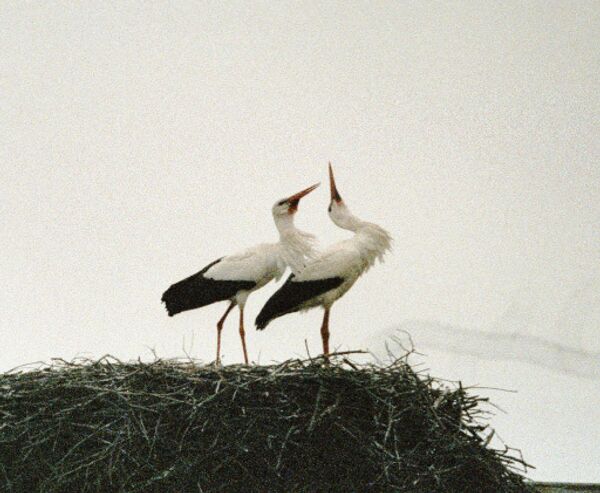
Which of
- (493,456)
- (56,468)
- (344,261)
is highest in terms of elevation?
(344,261)

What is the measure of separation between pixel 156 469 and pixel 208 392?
0.21m

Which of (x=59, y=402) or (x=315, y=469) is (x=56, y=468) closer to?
(x=59, y=402)

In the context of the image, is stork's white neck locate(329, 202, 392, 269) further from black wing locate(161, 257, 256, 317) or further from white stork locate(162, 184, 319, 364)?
black wing locate(161, 257, 256, 317)

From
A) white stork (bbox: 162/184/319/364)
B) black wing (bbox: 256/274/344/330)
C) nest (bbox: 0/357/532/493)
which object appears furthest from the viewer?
white stork (bbox: 162/184/319/364)

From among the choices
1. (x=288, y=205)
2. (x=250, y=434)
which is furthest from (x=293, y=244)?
(x=250, y=434)

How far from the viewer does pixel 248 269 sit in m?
3.20

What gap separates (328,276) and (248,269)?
0.27m

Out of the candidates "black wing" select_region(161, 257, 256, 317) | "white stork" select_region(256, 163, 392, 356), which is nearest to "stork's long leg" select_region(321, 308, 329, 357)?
"white stork" select_region(256, 163, 392, 356)

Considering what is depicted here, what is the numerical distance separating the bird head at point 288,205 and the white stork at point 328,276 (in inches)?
6.6

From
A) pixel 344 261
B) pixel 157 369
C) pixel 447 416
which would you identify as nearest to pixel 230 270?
pixel 344 261

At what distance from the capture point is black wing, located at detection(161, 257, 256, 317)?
3232 mm

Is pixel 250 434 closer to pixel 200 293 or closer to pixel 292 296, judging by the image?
pixel 292 296

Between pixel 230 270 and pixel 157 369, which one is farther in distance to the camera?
pixel 230 270

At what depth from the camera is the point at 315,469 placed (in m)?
2.22
